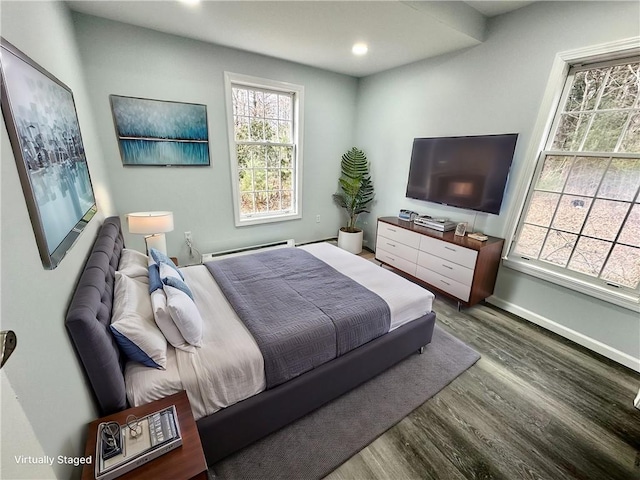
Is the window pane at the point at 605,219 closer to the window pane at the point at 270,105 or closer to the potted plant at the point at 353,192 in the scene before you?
the potted plant at the point at 353,192

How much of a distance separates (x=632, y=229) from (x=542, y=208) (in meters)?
0.58

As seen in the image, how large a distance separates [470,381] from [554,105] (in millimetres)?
2355

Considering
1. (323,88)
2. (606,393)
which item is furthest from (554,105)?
(323,88)

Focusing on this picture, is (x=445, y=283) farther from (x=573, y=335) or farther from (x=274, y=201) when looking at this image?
(x=274, y=201)

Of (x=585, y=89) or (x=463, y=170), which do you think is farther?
(x=463, y=170)

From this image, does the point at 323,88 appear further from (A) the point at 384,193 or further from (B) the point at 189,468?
(B) the point at 189,468

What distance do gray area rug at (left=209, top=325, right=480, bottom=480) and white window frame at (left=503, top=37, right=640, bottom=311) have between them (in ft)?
3.44

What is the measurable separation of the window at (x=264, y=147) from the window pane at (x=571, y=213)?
2.86 meters

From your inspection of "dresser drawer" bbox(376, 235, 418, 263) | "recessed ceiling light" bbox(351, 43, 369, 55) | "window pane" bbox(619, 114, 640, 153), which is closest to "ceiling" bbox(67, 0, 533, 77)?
"recessed ceiling light" bbox(351, 43, 369, 55)

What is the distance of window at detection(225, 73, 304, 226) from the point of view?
10.3 ft

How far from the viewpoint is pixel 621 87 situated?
6.36ft

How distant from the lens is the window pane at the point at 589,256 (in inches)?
82.9

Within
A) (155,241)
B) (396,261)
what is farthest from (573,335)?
(155,241)

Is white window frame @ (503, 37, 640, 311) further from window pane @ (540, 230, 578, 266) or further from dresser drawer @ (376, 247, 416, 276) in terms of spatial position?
dresser drawer @ (376, 247, 416, 276)
